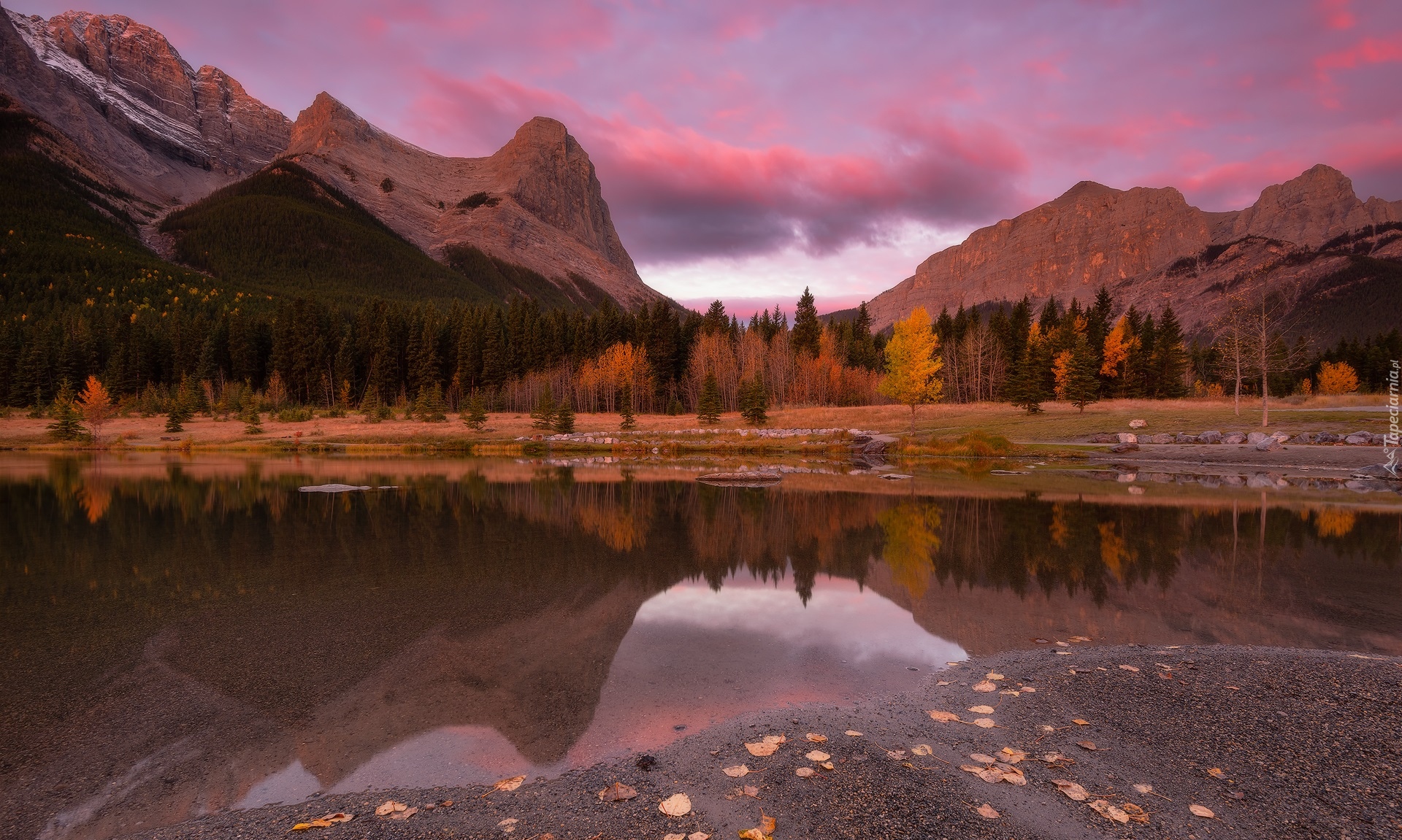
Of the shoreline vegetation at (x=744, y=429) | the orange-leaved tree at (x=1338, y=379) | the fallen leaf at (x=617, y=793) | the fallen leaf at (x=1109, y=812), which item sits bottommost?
the fallen leaf at (x=1109, y=812)

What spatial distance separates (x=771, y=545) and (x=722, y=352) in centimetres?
7142

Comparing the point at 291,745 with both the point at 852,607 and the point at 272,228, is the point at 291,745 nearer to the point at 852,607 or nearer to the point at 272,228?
the point at 852,607

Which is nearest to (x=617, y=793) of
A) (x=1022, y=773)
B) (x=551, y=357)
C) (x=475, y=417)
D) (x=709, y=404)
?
(x=1022, y=773)

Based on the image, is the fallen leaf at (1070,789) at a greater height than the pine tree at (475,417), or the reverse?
the pine tree at (475,417)

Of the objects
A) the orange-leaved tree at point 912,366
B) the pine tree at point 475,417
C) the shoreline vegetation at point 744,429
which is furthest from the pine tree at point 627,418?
the orange-leaved tree at point 912,366

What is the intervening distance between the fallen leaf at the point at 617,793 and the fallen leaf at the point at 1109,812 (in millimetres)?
3320

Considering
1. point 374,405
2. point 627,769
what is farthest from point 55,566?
point 374,405

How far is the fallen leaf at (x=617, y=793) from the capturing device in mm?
4422

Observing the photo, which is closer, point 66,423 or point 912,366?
point 912,366

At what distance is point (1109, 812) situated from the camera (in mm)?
4199

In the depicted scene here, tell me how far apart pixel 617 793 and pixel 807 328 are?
9050cm

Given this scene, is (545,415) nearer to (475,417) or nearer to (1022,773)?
(475,417)

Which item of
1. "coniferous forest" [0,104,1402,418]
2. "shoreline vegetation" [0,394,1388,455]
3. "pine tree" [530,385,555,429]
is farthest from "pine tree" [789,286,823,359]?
"pine tree" [530,385,555,429]

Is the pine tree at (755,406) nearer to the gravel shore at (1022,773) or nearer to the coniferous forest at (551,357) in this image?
the coniferous forest at (551,357)
